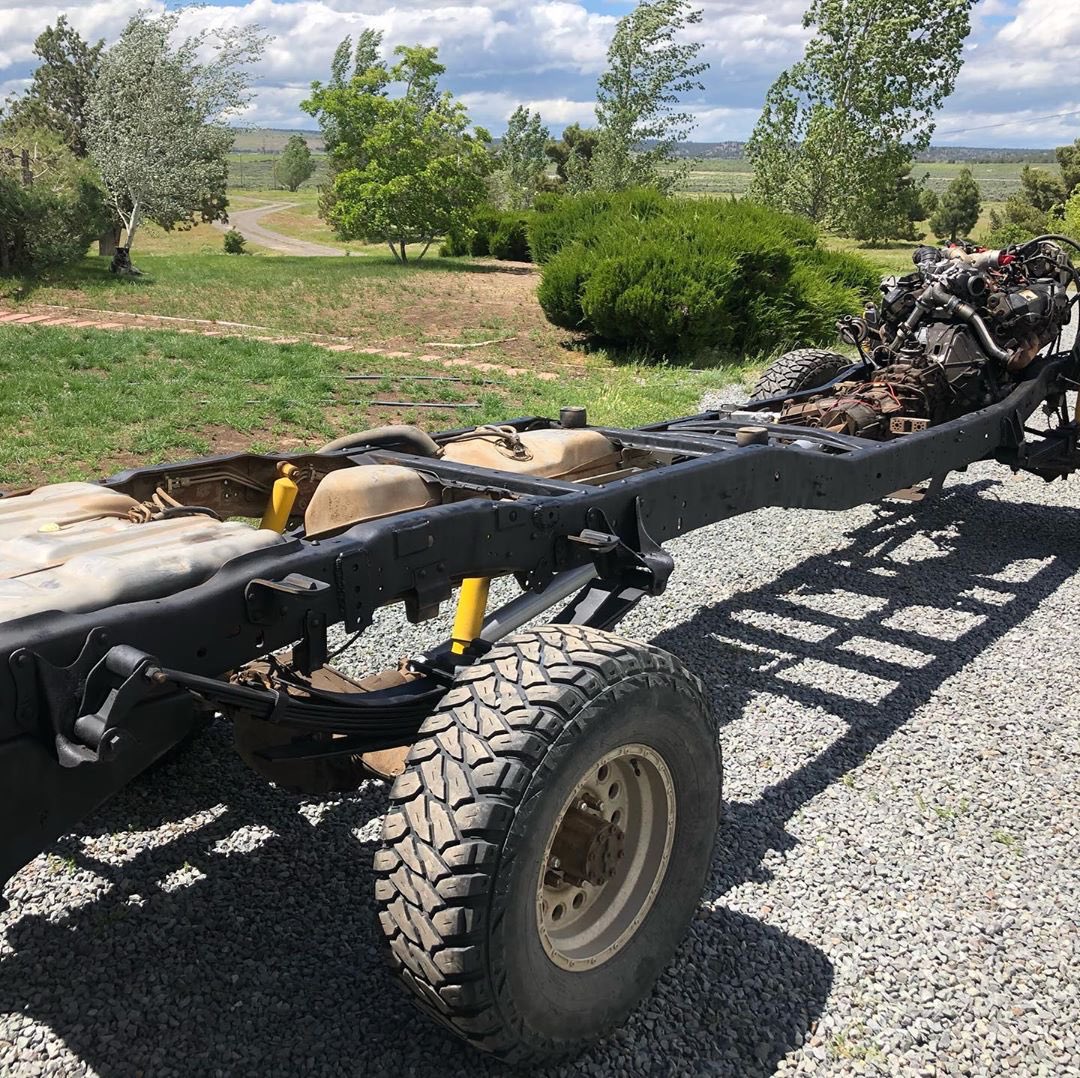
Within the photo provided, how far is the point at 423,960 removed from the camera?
7.26 feet

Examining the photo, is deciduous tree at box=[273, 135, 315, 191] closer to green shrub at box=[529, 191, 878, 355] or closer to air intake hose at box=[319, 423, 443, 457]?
green shrub at box=[529, 191, 878, 355]

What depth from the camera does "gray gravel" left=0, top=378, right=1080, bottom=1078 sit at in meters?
2.62

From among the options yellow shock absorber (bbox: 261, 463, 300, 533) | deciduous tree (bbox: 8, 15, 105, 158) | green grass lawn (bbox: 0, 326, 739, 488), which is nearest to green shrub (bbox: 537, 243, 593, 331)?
green grass lawn (bbox: 0, 326, 739, 488)

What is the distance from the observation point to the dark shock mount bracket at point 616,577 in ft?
10.8

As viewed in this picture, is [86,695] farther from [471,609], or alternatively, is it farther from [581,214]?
[581,214]

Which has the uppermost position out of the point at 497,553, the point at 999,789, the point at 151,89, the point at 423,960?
the point at 151,89

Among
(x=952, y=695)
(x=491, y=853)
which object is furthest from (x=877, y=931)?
(x=952, y=695)

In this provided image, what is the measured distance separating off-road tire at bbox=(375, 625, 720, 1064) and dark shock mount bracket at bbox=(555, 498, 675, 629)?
623mm

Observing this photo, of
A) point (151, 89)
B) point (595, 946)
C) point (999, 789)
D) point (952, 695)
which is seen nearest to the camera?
point (595, 946)

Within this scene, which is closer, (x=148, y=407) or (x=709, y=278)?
(x=148, y=407)

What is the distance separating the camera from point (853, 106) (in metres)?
31.2

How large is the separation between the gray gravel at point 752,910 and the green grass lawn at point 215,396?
4.55m

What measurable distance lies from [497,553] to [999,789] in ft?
7.30

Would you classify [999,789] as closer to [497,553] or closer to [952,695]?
[952,695]
